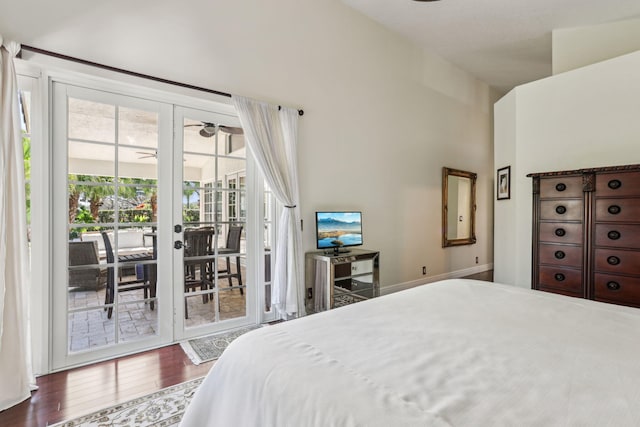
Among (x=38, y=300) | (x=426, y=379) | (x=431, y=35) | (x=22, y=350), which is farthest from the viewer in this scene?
(x=431, y=35)

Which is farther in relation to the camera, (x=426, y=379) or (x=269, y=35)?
(x=269, y=35)

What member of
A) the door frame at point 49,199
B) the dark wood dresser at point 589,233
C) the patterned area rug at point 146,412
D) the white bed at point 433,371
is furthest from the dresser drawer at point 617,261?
the door frame at point 49,199

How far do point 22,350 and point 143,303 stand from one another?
801 millimetres

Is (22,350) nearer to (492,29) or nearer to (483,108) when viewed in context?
(492,29)

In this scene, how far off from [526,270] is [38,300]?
15.6 feet

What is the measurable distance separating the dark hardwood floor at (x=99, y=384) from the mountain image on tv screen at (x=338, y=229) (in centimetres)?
166

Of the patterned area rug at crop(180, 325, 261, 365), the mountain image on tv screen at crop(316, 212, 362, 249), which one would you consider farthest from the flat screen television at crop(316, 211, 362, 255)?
the patterned area rug at crop(180, 325, 261, 365)

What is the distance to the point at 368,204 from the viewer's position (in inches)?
164

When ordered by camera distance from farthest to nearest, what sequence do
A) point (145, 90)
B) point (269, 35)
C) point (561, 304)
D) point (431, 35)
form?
point (431, 35)
point (269, 35)
point (145, 90)
point (561, 304)

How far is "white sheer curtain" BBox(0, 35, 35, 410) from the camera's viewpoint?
1931mm

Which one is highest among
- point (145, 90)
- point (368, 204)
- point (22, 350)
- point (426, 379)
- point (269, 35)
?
point (269, 35)

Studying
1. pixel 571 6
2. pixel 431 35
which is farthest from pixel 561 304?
pixel 431 35

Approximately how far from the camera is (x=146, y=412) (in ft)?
6.06

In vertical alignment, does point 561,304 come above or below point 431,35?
below
